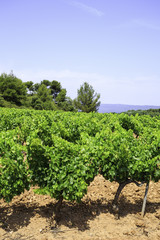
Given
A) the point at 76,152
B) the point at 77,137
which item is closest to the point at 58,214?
the point at 76,152

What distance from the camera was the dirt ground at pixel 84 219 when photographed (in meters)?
7.29

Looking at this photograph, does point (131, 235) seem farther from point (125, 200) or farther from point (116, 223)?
point (125, 200)

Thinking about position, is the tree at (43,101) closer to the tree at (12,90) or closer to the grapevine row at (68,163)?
the tree at (12,90)

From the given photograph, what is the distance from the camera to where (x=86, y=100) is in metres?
78.8

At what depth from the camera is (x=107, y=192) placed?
34.0 feet

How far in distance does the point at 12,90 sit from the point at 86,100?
2871cm

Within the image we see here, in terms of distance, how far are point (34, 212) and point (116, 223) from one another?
307 cm

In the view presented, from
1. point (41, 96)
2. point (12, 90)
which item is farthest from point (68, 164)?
point (41, 96)

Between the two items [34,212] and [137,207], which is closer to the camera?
[34,212]

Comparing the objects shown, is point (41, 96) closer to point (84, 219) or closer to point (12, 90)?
point (12, 90)

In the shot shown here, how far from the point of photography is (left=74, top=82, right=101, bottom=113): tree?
77.6 metres

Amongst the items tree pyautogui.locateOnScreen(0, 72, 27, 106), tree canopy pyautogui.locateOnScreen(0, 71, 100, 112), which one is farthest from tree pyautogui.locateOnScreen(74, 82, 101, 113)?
tree pyautogui.locateOnScreen(0, 72, 27, 106)

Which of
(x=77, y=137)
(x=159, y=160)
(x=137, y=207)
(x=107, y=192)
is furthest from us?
(x=77, y=137)

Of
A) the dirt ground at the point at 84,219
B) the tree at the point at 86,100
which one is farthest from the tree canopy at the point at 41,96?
the dirt ground at the point at 84,219
